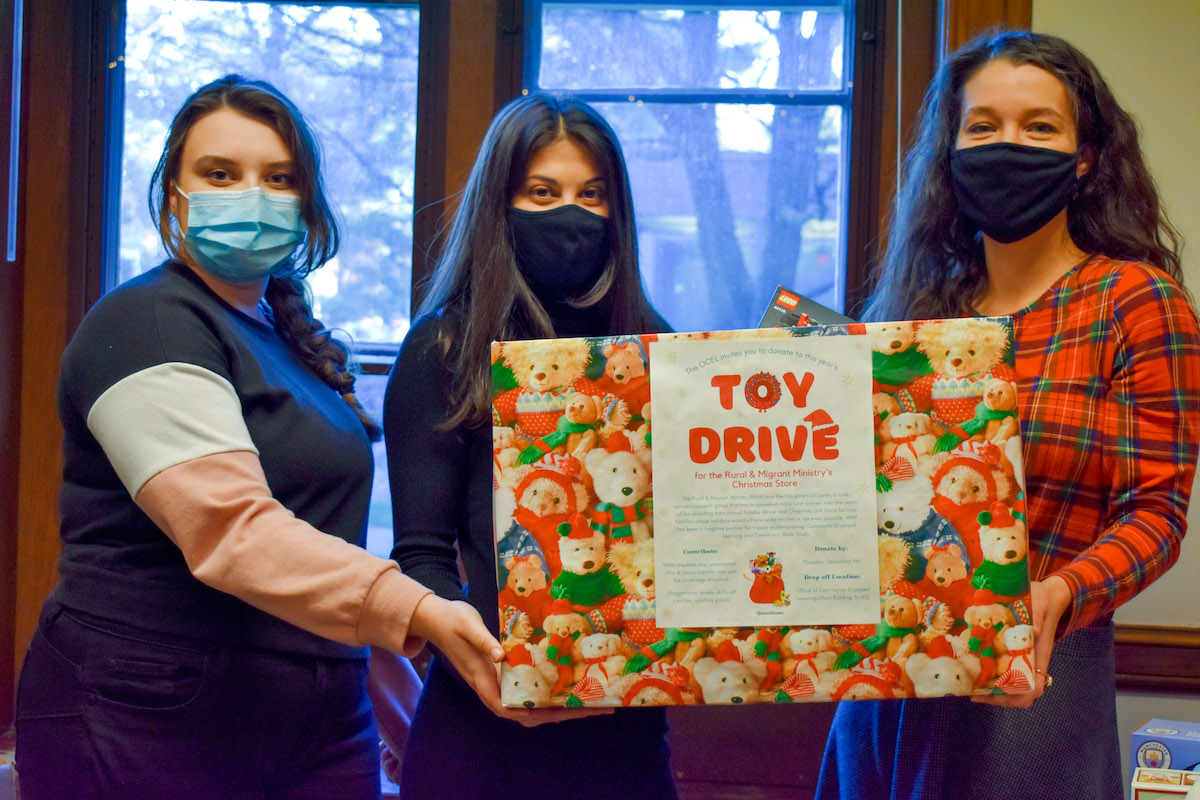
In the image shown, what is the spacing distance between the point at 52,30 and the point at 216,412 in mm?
1501

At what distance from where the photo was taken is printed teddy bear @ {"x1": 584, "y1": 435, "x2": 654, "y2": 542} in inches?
32.3

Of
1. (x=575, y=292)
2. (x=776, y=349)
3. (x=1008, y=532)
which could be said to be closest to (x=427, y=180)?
(x=575, y=292)

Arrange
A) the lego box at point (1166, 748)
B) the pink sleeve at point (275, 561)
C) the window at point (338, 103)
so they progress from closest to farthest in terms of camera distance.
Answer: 1. the pink sleeve at point (275, 561)
2. the lego box at point (1166, 748)
3. the window at point (338, 103)

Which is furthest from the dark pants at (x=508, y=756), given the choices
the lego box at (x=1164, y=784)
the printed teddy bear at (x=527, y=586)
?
the lego box at (x=1164, y=784)

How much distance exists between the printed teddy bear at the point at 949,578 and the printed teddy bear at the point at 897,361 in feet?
0.50

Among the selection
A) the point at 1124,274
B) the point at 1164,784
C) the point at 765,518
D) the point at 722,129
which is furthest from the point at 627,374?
the point at 722,129

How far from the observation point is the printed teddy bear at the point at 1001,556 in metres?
0.80

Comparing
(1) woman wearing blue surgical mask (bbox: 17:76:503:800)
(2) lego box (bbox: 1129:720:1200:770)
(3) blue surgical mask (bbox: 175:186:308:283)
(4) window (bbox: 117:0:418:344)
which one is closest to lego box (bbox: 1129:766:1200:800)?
(2) lego box (bbox: 1129:720:1200:770)

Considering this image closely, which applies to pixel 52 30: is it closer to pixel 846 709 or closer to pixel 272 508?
pixel 272 508

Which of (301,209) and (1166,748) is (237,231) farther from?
(1166,748)

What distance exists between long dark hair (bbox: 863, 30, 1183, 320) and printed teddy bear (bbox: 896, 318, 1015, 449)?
399mm

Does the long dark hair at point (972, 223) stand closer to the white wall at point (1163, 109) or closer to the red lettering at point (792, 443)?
the red lettering at point (792, 443)

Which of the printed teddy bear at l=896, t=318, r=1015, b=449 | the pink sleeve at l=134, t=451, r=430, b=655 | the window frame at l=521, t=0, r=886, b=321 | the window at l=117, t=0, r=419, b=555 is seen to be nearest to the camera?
the printed teddy bear at l=896, t=318, r=1015, b=449

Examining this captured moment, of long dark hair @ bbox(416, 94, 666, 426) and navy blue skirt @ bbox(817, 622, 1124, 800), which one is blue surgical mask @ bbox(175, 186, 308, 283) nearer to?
long dark hair @ bbox(416, 94, 666, 426)
